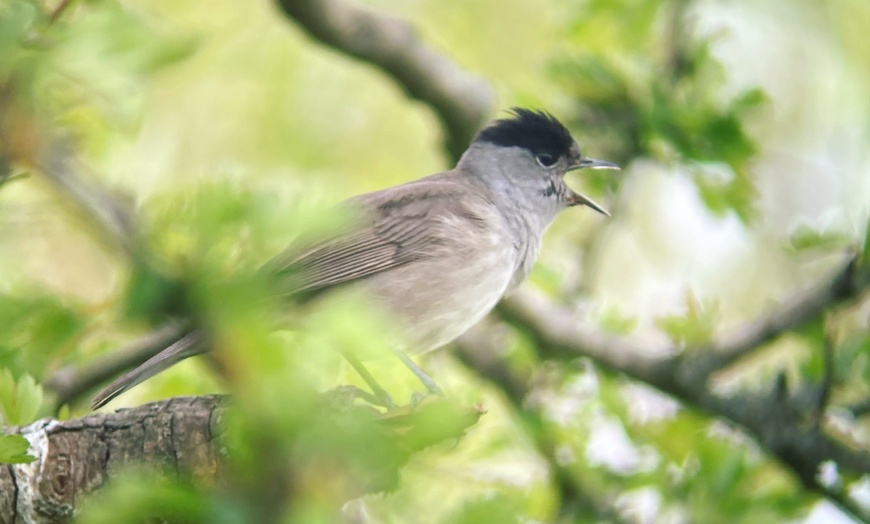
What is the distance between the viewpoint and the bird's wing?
14.3 ft

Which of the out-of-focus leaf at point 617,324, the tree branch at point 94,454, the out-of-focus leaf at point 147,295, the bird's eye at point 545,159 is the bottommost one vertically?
the out-of-focus leaf at point 617,324

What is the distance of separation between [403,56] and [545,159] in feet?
3.25

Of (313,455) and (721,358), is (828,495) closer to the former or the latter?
(721,358)

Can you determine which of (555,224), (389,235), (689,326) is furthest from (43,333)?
(555,224)

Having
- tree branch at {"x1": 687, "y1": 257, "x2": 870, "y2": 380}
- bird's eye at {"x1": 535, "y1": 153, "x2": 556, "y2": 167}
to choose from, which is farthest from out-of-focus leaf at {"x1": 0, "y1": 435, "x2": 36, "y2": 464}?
bird's eye at {"x1": 535, "y1": 153, "x2": 556, "y2": 167}

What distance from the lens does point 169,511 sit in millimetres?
1784

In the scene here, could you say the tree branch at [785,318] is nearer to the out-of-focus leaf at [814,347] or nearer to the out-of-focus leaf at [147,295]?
the out-of-focus leaf at [814,347]

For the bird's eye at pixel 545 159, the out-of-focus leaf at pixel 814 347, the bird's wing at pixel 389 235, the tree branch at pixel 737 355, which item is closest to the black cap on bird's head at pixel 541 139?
the bird's eye at pixel 545 159

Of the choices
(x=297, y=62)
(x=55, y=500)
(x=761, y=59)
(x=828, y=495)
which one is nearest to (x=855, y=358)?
(x=828, y=495)

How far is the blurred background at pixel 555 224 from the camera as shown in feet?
8.09

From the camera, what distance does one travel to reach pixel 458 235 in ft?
15.6

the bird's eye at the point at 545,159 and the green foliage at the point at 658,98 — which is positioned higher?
the green foliage at the point at 658,98

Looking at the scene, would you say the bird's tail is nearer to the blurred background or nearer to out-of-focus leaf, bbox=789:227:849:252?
the blurred background

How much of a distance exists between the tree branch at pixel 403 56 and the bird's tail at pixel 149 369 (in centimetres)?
160
